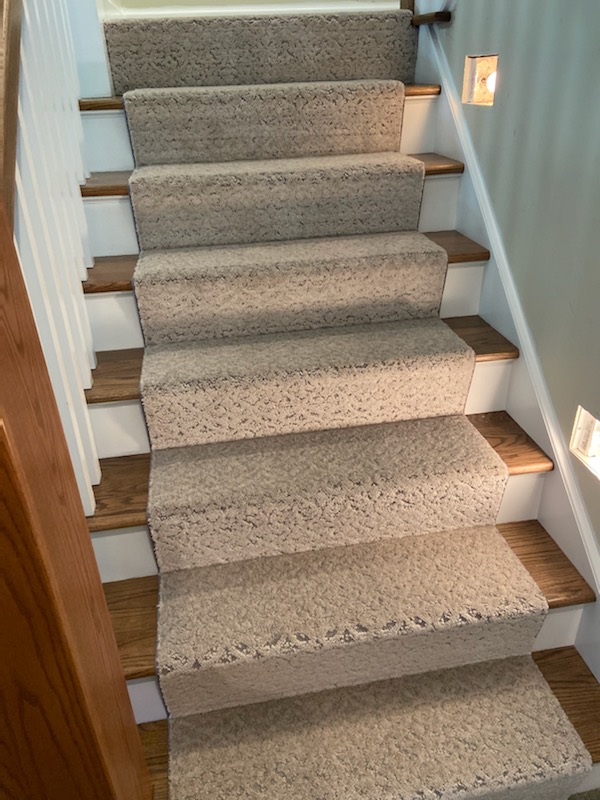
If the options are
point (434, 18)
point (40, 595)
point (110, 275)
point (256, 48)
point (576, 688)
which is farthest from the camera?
point (256, 48)

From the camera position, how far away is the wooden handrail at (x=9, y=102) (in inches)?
34.4

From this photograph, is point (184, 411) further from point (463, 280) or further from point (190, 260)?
point (463, 280)

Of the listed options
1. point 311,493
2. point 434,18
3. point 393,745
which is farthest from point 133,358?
point 434,18

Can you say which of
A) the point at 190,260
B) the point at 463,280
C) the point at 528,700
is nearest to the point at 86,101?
the point at 190,260

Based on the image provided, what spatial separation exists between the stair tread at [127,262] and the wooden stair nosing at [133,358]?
16 centimetres

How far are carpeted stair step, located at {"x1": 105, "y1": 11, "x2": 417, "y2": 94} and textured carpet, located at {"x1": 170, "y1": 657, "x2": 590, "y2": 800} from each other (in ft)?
5.74

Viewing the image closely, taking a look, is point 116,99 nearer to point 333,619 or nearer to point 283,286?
point 283,286

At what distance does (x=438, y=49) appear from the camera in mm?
1796

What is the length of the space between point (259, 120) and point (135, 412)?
934mm

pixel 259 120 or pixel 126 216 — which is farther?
pixel 259 120

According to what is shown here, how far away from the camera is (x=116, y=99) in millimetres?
1703

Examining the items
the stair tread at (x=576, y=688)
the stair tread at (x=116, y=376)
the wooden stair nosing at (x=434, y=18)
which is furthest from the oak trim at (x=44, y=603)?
the wooden stair nosing at (x=434, y=18)

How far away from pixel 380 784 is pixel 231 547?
52 centimetres

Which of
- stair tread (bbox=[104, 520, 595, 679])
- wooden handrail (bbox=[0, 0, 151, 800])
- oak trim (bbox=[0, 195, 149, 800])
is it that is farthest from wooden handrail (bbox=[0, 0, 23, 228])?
stair tread (bbox=[104, 520, 595, 679])
